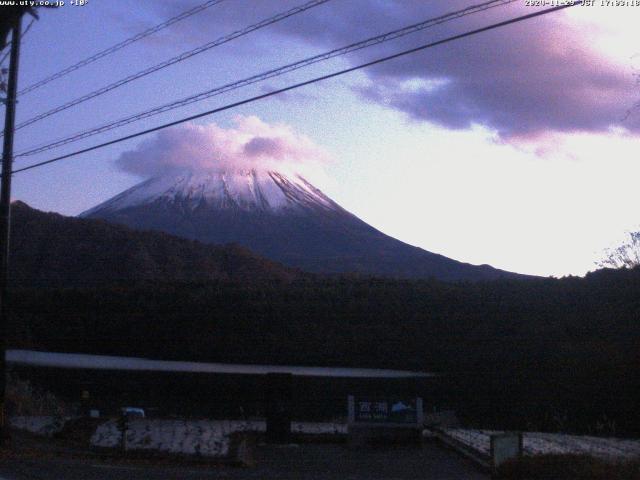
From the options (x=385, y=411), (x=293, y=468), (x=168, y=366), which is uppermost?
(x=168, y=366)

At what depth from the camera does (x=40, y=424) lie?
24719 millimetres

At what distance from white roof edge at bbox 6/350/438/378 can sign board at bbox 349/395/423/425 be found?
1263 cm

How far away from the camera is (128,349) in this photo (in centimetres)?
4500

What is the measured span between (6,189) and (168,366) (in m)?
21.9

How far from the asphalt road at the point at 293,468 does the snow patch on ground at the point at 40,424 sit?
5.43 m

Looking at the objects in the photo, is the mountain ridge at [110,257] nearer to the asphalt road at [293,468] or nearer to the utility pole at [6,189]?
the asphalt road at [293,468]

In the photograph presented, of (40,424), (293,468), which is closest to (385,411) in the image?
(293,468)

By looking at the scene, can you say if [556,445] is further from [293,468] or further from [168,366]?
[168,366]

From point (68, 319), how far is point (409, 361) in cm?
1786

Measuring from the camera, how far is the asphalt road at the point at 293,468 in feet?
52.1

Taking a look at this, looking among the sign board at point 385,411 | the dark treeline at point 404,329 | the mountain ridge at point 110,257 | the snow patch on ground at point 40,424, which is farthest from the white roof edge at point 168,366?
the mountain ridge at point 110,257

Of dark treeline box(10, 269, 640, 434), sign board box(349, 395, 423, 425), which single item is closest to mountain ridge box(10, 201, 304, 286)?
dark treeline box(10, 269, 640, 434)

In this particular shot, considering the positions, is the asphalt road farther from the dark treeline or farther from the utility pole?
the dark treeline

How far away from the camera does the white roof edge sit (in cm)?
3841
